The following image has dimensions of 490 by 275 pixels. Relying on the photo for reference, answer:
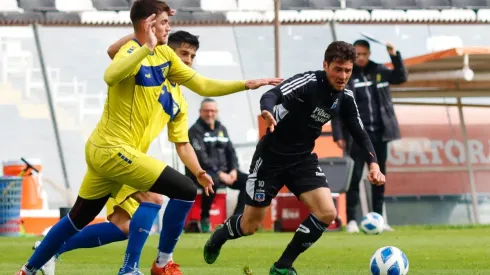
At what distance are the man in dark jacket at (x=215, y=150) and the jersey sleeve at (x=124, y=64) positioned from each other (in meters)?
9.48

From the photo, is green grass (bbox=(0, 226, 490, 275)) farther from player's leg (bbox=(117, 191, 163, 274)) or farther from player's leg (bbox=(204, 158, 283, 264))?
player's leg (bbox=(117, 191, 163, 274))

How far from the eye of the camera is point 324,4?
23594mm

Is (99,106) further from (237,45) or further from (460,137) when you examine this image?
(460,137)

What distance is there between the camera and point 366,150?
321 inches

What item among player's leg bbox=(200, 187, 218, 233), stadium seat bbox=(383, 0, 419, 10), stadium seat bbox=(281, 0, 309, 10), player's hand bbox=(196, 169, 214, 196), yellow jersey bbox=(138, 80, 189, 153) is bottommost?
player's leg bbox=(200, 187, 218, 233)

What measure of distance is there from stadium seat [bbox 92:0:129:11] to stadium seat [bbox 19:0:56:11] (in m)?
0.95

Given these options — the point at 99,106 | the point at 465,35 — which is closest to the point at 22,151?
the point at 99,106

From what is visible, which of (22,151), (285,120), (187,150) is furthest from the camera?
(22,151)

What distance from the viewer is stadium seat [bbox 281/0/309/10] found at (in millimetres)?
23472

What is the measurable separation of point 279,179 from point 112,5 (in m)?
14.7

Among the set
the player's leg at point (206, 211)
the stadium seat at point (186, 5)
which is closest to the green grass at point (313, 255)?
the player's leg at point (206, 211)

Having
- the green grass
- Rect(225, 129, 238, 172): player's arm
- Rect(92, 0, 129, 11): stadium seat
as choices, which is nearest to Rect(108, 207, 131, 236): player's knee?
the green grass

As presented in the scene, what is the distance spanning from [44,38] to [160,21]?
48.5ft

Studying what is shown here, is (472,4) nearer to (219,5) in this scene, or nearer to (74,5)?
(219,5)
